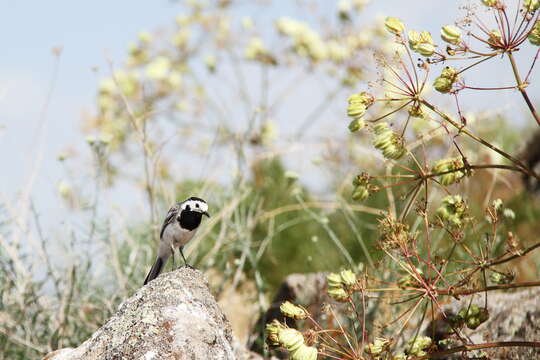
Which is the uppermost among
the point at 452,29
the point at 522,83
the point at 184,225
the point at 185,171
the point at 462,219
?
the point at 452,29

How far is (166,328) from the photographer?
2479 mm

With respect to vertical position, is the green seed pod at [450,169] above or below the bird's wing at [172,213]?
above

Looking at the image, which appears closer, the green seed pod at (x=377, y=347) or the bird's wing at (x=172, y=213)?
the green seed pod at (x=377, y=347)

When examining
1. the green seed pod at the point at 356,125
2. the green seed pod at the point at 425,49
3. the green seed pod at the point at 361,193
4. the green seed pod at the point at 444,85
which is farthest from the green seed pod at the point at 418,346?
the green seed pod at the point at 425,49

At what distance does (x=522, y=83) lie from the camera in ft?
8.23

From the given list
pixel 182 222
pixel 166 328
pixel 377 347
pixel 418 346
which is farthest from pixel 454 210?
pixel 182 222

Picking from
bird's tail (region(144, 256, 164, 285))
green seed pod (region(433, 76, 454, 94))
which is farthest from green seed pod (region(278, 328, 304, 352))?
bird's tail (region(144, 256, 164, 285))

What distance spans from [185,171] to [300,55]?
1.68 meters

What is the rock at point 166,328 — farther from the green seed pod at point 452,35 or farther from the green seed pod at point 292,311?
the green seed pod at point 452,35

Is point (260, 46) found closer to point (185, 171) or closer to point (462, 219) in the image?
point (185, 171)

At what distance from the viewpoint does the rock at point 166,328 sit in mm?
2445

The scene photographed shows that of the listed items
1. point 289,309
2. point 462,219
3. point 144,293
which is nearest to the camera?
point 289,309

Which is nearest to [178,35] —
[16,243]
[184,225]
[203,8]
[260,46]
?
[203,8]

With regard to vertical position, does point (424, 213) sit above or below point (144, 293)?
above
